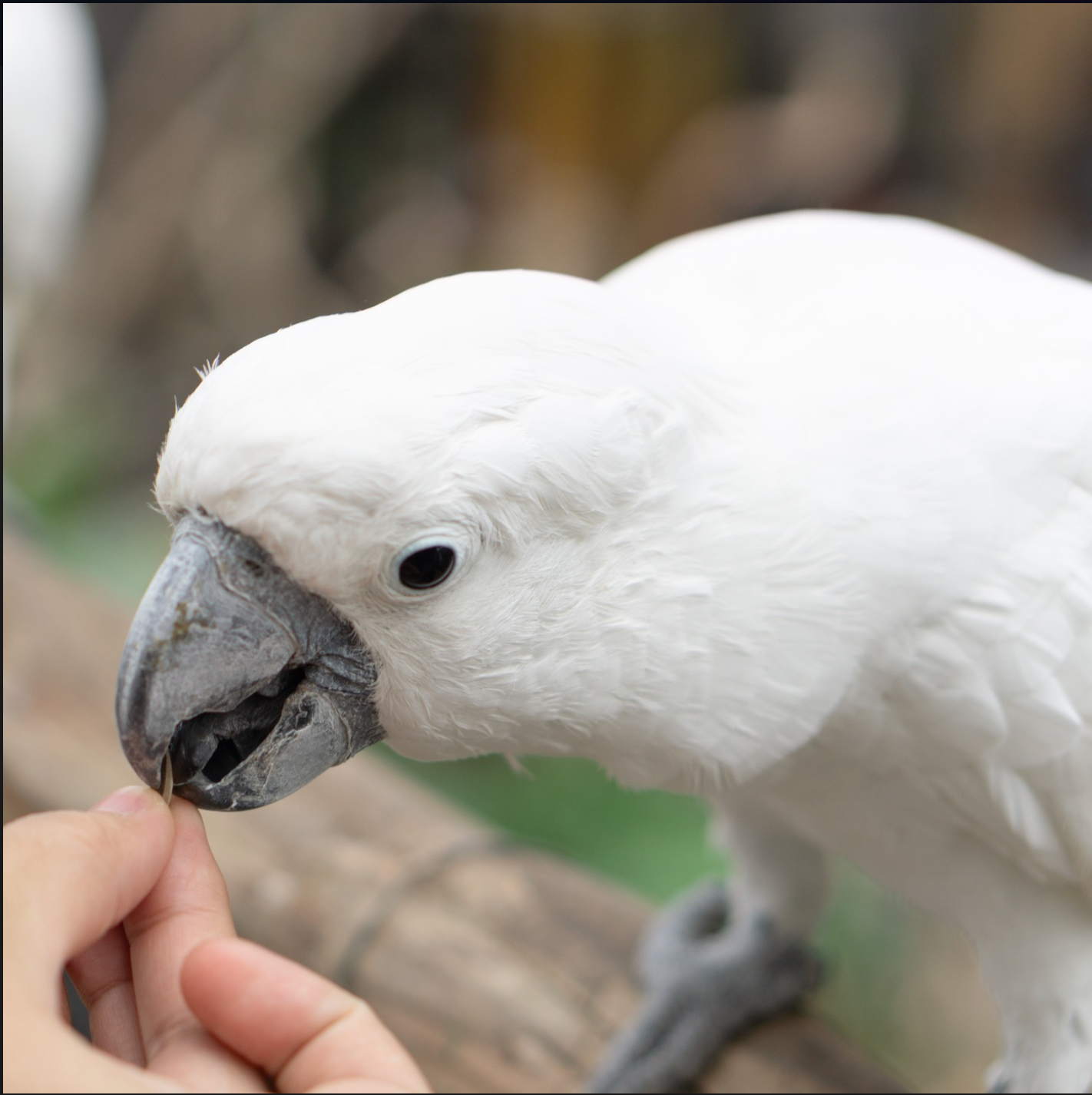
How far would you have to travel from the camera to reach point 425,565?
87 centimetres

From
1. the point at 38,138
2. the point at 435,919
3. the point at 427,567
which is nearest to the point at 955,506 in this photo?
the point at 427,567

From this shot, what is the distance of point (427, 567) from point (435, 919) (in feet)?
3.53

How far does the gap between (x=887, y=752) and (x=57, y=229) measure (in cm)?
304

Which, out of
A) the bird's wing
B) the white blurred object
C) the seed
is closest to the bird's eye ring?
the seed

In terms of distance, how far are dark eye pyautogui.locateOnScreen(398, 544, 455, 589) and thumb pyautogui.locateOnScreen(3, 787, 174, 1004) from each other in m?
0.27

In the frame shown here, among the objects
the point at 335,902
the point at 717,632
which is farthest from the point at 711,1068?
the point at 717,632

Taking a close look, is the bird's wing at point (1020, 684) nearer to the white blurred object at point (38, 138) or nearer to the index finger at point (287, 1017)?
the index finger at point (287, 1017)

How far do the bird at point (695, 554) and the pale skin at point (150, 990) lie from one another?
0.12 m

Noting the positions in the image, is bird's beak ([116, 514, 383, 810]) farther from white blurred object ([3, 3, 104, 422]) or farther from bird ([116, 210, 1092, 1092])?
white blurred object ([3, 3, 104, 422])

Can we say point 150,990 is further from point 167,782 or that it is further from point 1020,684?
point 1020,684

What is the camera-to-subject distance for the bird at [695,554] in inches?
33.6

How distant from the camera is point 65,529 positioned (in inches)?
142

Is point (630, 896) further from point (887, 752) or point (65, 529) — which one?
point (65, 529)

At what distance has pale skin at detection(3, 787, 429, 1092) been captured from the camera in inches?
25.3
